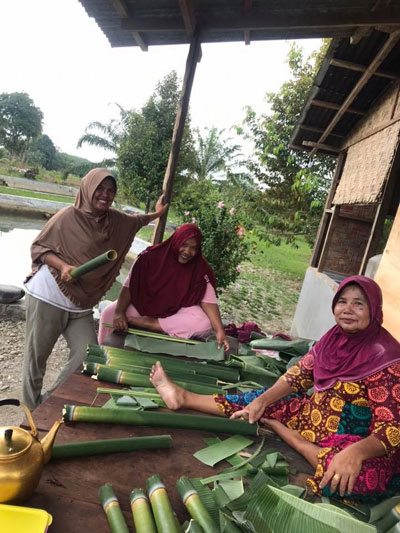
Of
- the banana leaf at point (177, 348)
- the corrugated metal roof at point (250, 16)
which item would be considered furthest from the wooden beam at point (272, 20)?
the banana leaf at point (177, 348)

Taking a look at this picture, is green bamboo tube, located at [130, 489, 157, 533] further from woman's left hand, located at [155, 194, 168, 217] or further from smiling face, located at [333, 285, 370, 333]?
woman's left hand, located at [155, 194, 168, 217]

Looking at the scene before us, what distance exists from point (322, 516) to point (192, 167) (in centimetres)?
1546

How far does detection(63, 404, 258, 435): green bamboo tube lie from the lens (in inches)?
62.3

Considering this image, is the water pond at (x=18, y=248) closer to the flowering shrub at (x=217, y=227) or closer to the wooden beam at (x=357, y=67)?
the flowering shrub at (x=217, y=227)

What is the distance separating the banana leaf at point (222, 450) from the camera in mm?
1579

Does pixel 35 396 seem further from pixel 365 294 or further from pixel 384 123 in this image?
pixel 384 123

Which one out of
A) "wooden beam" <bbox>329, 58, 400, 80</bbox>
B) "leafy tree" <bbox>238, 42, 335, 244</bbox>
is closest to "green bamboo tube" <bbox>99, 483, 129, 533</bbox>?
"wooden beam" <bbox>329, 58, 400, 80</bbox>

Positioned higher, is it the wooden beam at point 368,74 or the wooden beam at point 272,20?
the wooden beam at point 368,74

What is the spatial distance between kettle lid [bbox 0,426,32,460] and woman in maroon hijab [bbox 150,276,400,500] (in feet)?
2.96

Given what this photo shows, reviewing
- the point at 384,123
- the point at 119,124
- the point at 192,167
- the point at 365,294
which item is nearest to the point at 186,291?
the point at 365,294

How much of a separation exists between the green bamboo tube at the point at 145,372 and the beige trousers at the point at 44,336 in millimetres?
690

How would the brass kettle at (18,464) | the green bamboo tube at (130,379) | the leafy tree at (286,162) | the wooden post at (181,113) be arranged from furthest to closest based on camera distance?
1. the leafy tree at (286,162)
2. the wooden post at (181,113)
3. the green bamboo tube at (130,379)
4. the brass kettle at (18,464)

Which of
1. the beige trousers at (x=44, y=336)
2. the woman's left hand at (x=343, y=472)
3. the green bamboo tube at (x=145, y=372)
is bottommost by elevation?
the beige trousers at (x=44, y=336)

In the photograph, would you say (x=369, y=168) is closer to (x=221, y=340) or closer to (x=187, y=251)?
(x=187, y=251)
